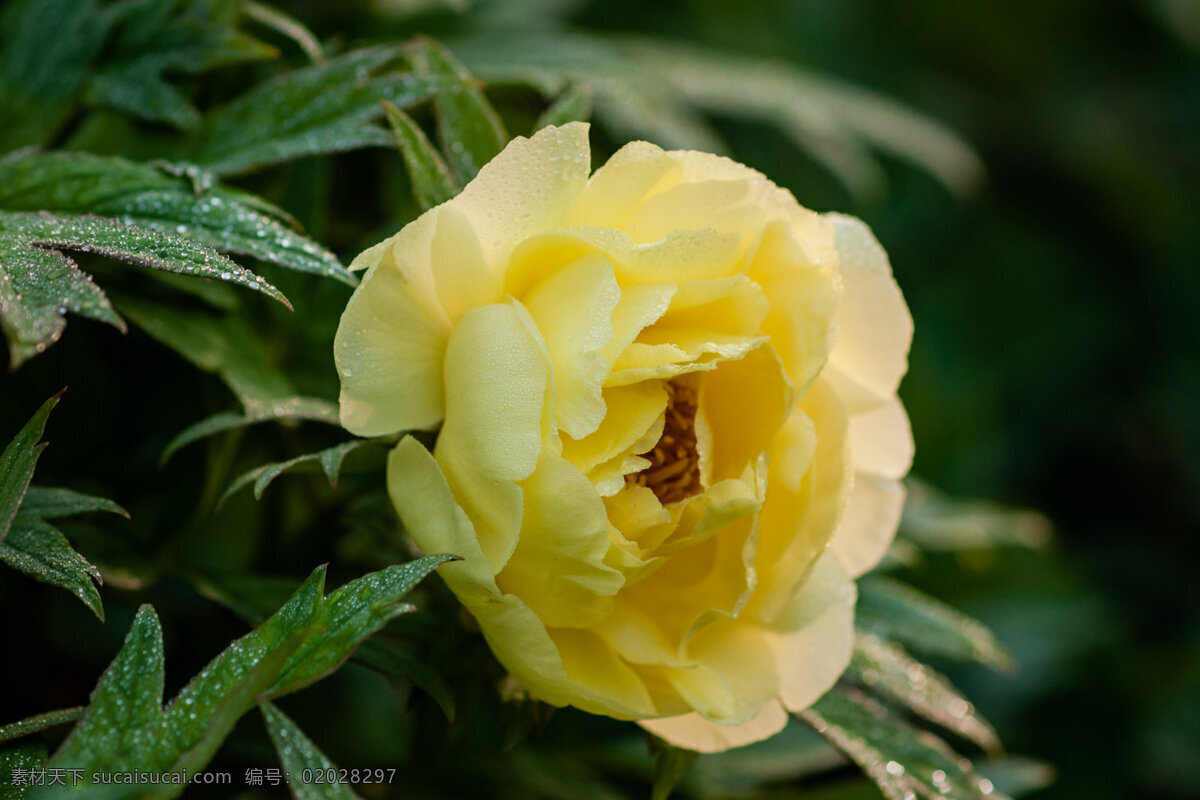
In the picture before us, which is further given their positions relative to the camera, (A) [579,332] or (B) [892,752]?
(B) [892,752]

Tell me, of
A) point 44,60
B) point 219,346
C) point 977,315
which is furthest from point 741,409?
point 977,315

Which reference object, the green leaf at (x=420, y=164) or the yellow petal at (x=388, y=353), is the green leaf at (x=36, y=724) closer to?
the yellow petal at (x=388, y=353)

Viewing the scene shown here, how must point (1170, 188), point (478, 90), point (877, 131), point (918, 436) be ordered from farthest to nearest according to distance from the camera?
1. point (1170, 188)
2. point (918, 436)
3. point (877, 131)
4. point (478, 90)

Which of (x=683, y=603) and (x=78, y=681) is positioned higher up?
(x=683, y=603)

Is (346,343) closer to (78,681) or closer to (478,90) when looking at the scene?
(478,90)

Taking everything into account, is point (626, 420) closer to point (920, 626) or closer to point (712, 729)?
point (712, 729)

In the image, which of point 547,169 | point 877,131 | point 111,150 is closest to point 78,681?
point 111,150
